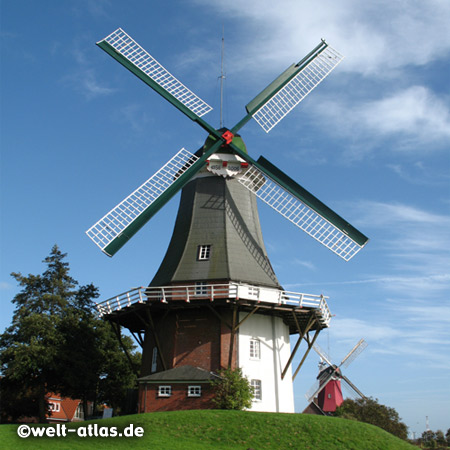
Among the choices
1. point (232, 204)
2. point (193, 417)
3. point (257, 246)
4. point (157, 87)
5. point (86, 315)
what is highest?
point (157, 87)

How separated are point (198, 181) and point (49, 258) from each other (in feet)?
35.8

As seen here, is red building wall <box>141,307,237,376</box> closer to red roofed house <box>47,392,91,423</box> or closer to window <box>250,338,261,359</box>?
window <box>250,338,261,359</box>

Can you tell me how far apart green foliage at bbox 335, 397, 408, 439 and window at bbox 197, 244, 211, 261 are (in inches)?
671

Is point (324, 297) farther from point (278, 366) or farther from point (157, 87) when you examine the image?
point (157, 87)

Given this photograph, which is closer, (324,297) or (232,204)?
(324,297)

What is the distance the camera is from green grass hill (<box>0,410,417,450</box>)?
16625 mm

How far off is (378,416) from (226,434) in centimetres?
2020

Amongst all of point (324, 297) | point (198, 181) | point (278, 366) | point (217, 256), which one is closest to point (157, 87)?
point (198, 181)

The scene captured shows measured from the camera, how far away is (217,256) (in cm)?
2522

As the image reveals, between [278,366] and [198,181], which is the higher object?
[198,181]

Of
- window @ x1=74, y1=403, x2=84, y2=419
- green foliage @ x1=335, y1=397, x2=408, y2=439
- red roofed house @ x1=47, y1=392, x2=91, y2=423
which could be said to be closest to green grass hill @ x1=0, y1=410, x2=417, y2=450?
green foliage @ x1=335, y1=397, x2=408, y2=439

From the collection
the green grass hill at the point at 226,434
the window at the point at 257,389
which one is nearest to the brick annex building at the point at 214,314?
the window at the point at 257,389

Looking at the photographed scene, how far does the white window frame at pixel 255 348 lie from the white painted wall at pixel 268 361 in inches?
5.3

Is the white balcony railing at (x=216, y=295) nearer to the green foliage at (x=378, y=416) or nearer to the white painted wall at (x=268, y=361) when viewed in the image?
the white painted wall at (x=268, y=361)
